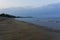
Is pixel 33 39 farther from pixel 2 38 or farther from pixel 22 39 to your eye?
pixel 2 38

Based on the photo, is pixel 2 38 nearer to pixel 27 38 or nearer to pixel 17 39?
pixel 17 39

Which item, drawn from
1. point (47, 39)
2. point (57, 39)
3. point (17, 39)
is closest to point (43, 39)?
point (47, 39)

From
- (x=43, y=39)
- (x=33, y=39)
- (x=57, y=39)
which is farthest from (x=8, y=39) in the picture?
(x=57, y=39)

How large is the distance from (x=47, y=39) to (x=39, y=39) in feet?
1.41

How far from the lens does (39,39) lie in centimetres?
727

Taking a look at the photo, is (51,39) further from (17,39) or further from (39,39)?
(17,39)

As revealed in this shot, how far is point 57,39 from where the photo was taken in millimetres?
7430

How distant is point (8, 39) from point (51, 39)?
7.43 feet

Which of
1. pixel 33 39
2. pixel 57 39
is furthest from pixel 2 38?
pixel 57 39

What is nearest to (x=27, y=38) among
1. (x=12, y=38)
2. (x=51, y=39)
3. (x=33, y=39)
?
(x=33, y=39)

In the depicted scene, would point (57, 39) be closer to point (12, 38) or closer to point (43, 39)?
point (43, 39)

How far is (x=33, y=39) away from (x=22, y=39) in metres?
0.58

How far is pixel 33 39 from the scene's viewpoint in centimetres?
726

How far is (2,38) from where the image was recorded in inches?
284
